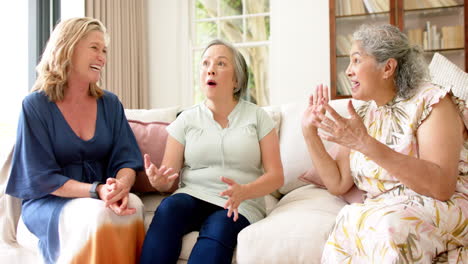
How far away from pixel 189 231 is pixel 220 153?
0.32 metres

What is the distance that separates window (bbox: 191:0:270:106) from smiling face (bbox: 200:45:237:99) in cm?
261

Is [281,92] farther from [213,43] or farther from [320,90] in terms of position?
[320,90]

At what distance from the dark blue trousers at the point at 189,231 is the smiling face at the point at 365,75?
0.60 metres

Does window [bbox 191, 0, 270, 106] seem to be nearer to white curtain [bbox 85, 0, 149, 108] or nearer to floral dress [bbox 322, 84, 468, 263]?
white curtain [bbox 85, 0, 149, 108]

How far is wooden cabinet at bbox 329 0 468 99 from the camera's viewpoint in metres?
3.43

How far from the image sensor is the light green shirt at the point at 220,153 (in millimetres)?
1700

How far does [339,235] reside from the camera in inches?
53.3

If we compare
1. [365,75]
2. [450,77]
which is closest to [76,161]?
[365,75]

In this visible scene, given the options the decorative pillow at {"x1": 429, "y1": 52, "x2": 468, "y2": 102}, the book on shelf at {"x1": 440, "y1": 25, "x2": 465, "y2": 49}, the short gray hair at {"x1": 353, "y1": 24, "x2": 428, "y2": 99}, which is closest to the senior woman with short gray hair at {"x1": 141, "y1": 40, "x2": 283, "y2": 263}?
the short gray hair at {"x1": 353, "y1": 24, "x2": 428, "y2": 99}

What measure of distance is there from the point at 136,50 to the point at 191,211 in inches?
123

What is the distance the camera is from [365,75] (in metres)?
1.53

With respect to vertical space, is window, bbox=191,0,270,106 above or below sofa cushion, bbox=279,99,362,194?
above

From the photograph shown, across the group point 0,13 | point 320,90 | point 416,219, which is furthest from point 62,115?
point 0,13

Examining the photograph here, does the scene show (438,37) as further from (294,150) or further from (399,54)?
(399,54)
